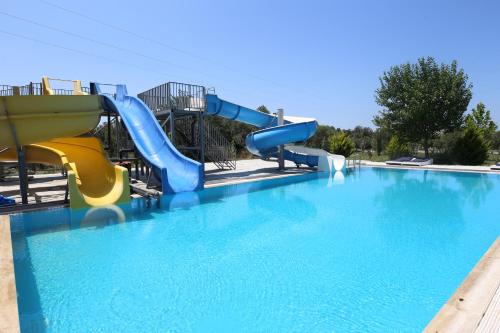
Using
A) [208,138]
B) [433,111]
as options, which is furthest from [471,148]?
[208,138]

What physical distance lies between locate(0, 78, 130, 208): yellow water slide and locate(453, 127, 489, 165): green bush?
19259 mm

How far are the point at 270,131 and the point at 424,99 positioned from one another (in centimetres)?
1076

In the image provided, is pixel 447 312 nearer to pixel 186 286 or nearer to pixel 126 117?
pixel 186 286

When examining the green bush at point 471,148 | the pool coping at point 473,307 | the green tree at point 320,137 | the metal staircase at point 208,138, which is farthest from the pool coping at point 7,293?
the green tree at point 320,137

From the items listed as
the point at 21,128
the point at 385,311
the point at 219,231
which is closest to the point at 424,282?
the point at 385,311

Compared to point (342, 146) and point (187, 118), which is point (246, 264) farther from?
point (342, 146)

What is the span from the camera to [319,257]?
15.7 ft

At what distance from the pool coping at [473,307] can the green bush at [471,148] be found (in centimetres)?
1836

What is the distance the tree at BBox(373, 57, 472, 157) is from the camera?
1858cm

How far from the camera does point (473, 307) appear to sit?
289 cm

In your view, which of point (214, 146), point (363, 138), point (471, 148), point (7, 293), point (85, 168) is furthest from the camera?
point (363, 138)

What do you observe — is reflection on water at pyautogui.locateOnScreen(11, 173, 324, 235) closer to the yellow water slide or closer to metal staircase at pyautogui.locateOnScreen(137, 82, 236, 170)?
the yellow water slide

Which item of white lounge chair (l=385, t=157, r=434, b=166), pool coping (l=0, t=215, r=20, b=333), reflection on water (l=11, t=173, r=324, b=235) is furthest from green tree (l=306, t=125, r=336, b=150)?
pool coping (l=0, t=215, r=20, b=333)

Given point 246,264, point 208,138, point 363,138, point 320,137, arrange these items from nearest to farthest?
1. point 246,264
2. point 208,138
3. point 320,137
4. point 363,138
